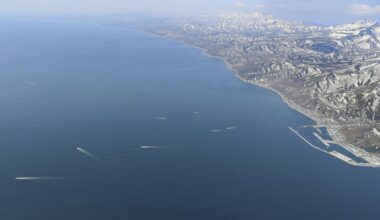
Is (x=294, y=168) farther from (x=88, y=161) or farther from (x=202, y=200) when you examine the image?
(x=88, y=161)

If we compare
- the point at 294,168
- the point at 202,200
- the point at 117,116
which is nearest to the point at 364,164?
the point at 294,168

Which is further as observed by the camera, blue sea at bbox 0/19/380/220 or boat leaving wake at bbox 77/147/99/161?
boat leaving wake at bbox 77/147/99/161

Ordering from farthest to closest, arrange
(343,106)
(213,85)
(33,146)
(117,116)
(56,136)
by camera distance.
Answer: (213,85) → (343,106) → (117,116) → (56,136) → (33,146)

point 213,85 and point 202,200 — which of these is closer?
point 202,200

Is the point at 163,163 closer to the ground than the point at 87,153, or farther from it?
farther from it

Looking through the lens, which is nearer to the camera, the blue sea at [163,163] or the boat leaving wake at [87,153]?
the blue sea at [163,163]

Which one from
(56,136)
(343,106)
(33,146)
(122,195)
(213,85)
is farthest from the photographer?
(213,85)

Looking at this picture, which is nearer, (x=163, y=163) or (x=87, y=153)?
(x=163, y=163)
